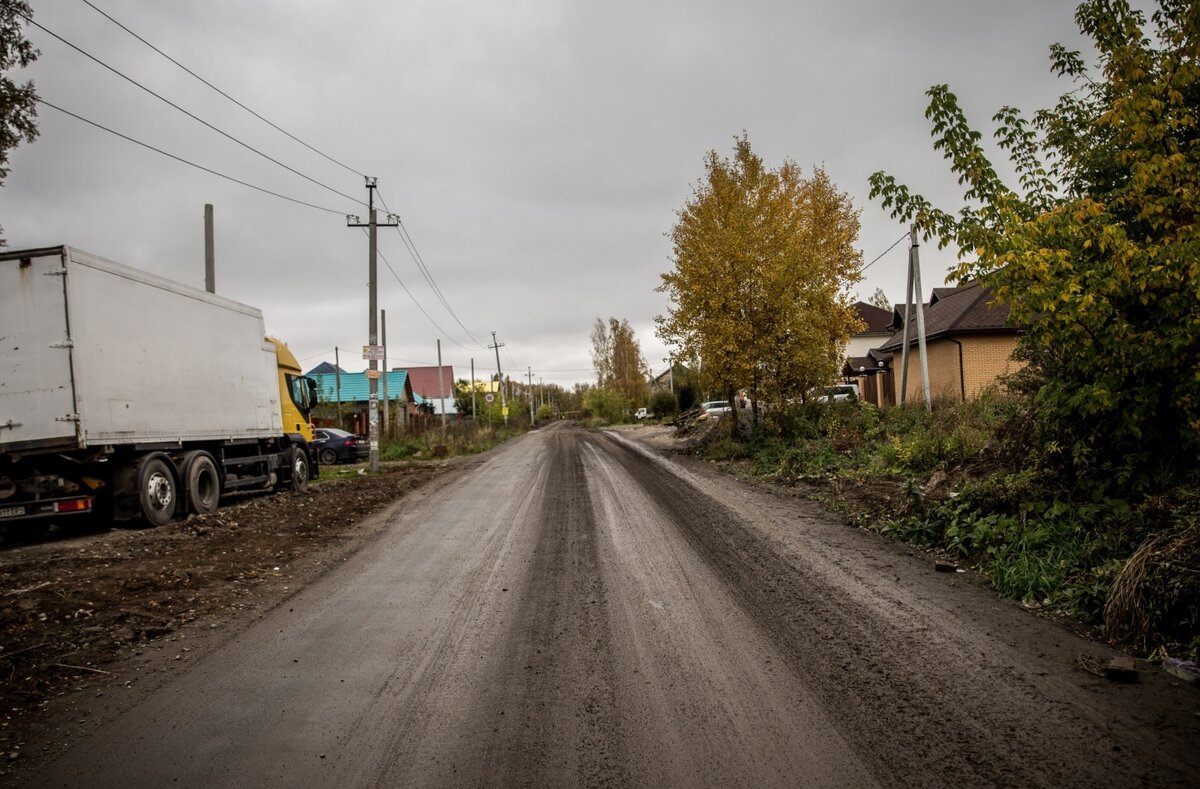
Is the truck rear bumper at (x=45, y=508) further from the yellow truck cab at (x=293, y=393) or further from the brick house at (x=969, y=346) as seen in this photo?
the brick house at (x=969, y=346)

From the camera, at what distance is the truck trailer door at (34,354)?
28.6 feet

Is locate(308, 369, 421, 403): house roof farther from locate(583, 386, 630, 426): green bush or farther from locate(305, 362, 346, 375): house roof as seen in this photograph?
locate(583, 386, 630, 426): green bush

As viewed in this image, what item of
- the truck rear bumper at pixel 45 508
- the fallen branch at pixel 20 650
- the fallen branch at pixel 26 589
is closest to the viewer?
the fallen branch at pixel 20 650

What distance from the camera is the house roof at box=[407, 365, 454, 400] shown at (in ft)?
291

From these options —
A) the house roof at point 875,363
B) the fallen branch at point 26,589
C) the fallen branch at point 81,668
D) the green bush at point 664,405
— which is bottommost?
the fallen branch at point 81,668

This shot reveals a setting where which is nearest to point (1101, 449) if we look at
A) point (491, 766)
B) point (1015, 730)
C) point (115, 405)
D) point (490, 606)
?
point (1015, 730)

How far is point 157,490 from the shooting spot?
1038 centimetres

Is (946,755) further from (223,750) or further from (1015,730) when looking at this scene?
(223,750)

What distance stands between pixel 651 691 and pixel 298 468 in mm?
13988

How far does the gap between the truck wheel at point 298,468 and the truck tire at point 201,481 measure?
2966 millimetres

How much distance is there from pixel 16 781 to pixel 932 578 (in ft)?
20.5

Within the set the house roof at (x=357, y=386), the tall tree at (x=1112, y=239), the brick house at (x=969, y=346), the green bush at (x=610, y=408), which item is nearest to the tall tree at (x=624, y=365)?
the green bush at (x=610, y=408)

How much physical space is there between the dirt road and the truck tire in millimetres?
5929

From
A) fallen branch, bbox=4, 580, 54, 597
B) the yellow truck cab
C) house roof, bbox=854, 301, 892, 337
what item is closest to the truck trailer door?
fallen branch, bbox=4, 580, 54, 597
